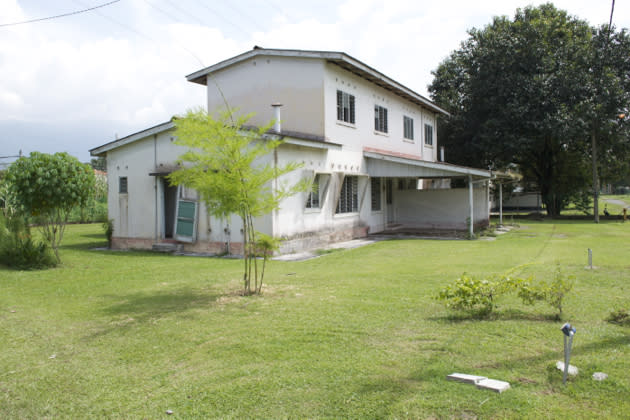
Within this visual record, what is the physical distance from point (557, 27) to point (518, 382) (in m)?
30.2

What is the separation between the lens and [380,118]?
21.6 m

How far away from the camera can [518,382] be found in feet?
14.2

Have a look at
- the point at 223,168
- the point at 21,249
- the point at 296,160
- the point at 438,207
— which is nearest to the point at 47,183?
the point at 21,249

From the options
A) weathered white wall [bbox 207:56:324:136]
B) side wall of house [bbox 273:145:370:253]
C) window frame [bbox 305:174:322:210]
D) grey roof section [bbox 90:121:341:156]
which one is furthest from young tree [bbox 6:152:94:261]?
window frame [bbox 305:174:322:210]

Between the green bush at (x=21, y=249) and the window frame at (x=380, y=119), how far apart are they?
13.9 metres

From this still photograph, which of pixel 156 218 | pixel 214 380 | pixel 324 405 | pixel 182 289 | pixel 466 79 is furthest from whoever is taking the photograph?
pixel 466 79

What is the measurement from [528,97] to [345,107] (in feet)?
Result: 47.8

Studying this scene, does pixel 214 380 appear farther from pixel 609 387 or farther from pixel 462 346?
A: pixel 609 387

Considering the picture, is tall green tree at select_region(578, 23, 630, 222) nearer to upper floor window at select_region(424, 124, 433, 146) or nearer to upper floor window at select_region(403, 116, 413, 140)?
upper floor window at select_region(424, 124, 433, 146)

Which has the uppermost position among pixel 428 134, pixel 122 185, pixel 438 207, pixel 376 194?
pixel 428 134

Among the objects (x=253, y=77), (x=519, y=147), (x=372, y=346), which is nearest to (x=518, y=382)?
(x=372, y=346)

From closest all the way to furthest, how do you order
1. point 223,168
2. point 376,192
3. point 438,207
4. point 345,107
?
point 223,168, point 345,107, point 376,192, point 438,207

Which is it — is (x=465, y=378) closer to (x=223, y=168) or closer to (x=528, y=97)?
(x=223, y=168)

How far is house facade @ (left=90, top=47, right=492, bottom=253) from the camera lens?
1540 cm
